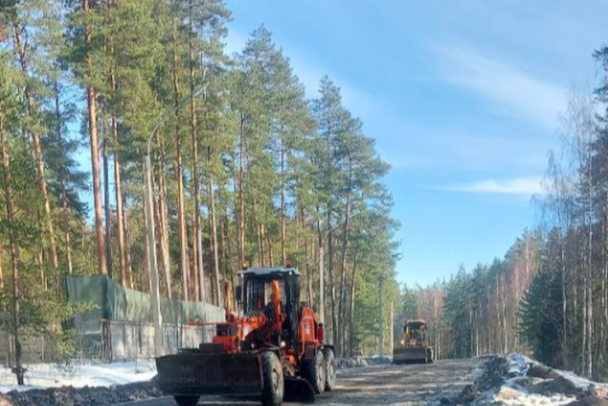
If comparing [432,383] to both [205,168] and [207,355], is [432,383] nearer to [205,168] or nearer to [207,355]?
[207,355]

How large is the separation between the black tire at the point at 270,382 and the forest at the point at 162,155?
330 inches

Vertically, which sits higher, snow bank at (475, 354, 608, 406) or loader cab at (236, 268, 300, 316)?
loader cab at (236, 268, 300, 316)

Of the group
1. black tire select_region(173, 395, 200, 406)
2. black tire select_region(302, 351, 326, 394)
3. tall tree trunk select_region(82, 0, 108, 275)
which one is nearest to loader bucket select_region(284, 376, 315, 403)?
black tire select_region(302, 351, 326, 394)

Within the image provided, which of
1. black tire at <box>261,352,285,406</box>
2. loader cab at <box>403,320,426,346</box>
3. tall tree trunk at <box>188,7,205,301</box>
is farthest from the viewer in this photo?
loader cab at <box>403,320,426,346</box>

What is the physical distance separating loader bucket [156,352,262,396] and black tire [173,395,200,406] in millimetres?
561

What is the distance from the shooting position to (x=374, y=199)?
60.6 meters

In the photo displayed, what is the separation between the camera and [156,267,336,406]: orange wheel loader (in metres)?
12.7

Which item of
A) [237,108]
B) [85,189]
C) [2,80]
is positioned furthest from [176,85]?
[2,80]

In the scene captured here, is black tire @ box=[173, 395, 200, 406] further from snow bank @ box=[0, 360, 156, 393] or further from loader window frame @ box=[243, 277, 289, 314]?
snow bank @ box=[0, 360, 156, 393]

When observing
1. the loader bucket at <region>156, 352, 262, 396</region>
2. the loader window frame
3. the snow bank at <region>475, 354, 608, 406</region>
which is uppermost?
the loader window frame

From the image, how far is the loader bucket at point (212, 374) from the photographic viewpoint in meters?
12.6

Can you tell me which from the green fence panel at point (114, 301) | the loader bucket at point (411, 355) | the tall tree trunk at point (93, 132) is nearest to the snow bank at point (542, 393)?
the green fence panel at point (114, 301)

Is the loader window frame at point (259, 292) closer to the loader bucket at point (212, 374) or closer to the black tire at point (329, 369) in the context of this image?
the black tire at point (329, 369)

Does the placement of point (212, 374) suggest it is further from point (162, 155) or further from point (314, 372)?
point (162, 155)
